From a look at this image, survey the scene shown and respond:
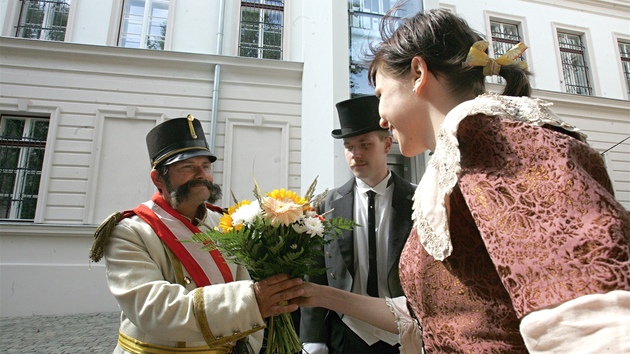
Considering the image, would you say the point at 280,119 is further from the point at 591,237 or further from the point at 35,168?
the point at 591,237

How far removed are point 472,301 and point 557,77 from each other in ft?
39.5

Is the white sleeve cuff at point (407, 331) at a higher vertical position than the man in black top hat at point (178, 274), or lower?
lower

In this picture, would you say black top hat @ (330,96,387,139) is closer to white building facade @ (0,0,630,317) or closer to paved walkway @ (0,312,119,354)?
white building facade @ (0,0,630,317)

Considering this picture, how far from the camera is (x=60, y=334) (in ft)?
16.3

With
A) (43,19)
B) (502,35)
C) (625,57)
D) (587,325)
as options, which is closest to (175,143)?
(587,325)

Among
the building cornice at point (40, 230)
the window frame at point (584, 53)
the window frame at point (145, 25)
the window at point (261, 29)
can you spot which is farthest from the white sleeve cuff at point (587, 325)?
the window frame at point (584, 53)

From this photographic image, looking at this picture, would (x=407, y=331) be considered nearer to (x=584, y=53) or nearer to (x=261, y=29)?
(x=261, y=29)

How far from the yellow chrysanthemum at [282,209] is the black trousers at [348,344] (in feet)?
2.56

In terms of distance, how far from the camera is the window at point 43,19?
7738mm

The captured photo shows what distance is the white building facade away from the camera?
632 cm

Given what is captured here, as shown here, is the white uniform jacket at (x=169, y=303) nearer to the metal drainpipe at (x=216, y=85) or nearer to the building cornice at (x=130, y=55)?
the metal drainpipe at (x=216, y=85)

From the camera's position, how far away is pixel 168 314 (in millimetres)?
1398

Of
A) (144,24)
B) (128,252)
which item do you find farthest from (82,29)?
(128,252)

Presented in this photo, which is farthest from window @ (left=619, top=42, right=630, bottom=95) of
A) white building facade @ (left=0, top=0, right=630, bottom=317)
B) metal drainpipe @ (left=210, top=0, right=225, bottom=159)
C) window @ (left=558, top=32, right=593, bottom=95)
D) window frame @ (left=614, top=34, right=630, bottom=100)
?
metal drainpipe @ (left=210, top=0, right=225, bottom=159)
